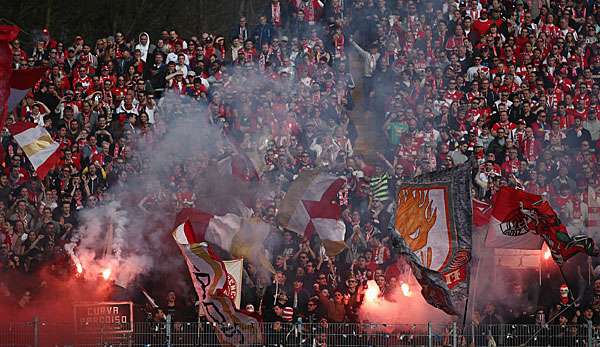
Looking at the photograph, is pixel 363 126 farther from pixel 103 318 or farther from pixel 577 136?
pixel 103 318

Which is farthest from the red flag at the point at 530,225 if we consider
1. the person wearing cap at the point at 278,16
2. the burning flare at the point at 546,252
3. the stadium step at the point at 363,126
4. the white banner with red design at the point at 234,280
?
the person wearing cap at the point at 278,16

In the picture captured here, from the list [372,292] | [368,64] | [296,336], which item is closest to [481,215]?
[372,292]

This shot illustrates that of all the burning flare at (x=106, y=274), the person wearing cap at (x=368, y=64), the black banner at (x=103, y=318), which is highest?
the person wearing cap at (x=368, y=64)

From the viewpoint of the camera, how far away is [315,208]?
2327 centimetres

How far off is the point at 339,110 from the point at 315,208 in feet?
9.04

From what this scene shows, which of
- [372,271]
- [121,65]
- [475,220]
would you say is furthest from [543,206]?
[121,65]

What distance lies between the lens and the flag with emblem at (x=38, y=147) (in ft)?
79.5

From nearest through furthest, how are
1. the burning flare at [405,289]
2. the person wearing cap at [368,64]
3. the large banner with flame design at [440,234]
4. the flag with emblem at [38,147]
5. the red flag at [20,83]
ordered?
the large banner with flame design at [440,234]
the red flag at [20,83]
the burning flare at [405,289]
the flag with emblem at [38,147]
the person wearing cap at [368,64]

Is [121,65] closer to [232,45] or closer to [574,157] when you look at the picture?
[232,45]

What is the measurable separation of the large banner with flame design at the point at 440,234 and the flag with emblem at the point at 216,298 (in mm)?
2284

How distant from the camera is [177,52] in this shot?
2639 centimetres

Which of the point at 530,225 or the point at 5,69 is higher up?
the point at 5,69

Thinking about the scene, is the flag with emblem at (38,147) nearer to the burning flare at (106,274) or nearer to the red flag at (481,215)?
the burning flare at (106,274)

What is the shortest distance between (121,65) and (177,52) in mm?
1001
